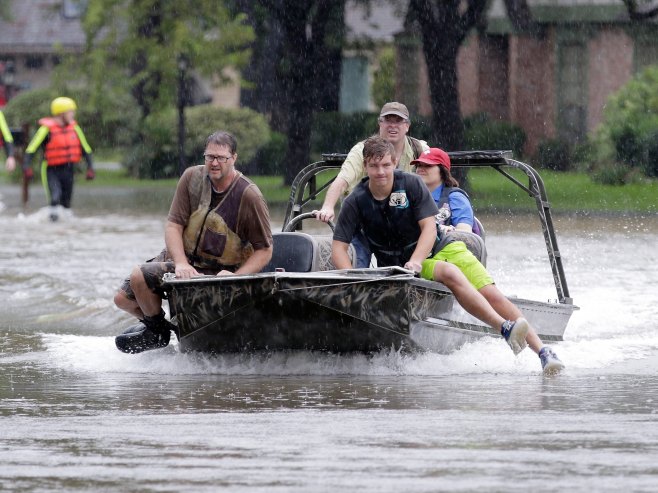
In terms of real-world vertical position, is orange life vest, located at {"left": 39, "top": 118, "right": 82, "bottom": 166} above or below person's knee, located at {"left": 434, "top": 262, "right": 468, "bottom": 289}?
below

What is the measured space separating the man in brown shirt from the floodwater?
557mm

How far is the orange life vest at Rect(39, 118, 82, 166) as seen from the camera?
78.0 feet

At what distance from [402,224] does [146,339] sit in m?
1.79

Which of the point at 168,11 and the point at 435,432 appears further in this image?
the point at 168,11

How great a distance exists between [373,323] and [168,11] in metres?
21.7

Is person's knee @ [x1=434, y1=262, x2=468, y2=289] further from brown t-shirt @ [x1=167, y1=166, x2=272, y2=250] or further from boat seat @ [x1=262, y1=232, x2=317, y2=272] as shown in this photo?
brown t-shirt @ [x1=167, y1=166, x2=272, y2=250]

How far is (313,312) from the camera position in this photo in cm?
969

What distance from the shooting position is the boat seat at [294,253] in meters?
10.5

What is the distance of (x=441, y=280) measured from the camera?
397 inches

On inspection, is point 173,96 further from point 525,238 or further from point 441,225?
point 441,225

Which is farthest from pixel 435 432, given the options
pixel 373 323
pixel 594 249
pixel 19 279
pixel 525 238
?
pixel 525 238

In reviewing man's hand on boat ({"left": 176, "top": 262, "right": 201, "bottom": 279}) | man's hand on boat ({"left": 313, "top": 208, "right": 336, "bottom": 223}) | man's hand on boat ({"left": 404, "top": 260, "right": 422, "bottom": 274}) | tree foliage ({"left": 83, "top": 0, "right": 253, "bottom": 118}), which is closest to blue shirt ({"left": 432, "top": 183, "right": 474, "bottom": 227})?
man's hand on boat ({"left": 313, "top": 208, "right": 336, "bottom": 223})

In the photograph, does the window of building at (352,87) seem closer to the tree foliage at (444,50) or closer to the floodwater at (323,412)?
the tree foliage at (444,50)

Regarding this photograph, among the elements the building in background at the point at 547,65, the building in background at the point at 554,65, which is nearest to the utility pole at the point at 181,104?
the building in background at the point at 547,65
